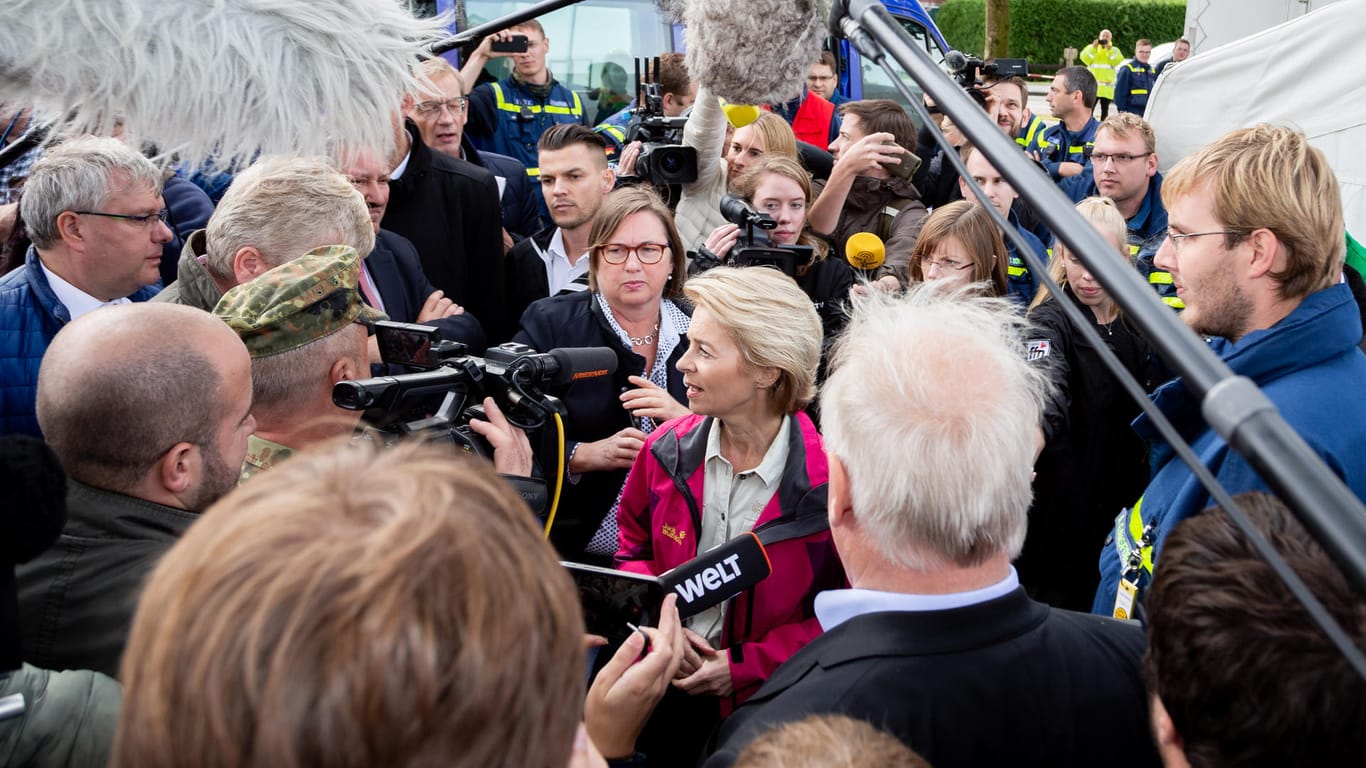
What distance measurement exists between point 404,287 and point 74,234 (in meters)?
1.01

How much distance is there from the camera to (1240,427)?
76 cm

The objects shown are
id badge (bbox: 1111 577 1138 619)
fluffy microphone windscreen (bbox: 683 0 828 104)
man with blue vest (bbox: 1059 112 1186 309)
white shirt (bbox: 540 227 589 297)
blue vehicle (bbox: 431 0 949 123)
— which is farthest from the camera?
blue vehicle (bbox: 431 0 949 123)

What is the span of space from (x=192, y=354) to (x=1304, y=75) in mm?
5257

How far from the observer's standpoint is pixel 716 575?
2059 millimetres

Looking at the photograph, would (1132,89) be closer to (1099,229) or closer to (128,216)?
(1099,229)

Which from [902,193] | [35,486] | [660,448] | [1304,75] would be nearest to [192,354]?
[35,486]

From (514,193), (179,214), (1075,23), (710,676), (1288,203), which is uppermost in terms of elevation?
(1288,203)

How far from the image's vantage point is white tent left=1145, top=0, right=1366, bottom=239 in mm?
4707

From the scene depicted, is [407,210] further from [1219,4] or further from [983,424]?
[1219,4]

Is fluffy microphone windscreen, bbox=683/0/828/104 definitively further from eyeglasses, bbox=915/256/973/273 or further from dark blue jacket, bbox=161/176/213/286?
dark blue jacket, bbox=161/176/213/286

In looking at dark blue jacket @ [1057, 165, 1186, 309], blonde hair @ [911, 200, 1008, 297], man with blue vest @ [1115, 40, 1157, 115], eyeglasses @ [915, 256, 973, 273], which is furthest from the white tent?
man with blue vest @ [1115, 40, 1157, 115]

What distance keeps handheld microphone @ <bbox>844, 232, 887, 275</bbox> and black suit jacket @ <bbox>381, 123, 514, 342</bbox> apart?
1459mm

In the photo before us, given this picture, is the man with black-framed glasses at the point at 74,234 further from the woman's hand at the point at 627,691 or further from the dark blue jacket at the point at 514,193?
the dark blue jacket at the point at 514,193

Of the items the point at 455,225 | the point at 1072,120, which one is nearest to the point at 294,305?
the point at 455,225
